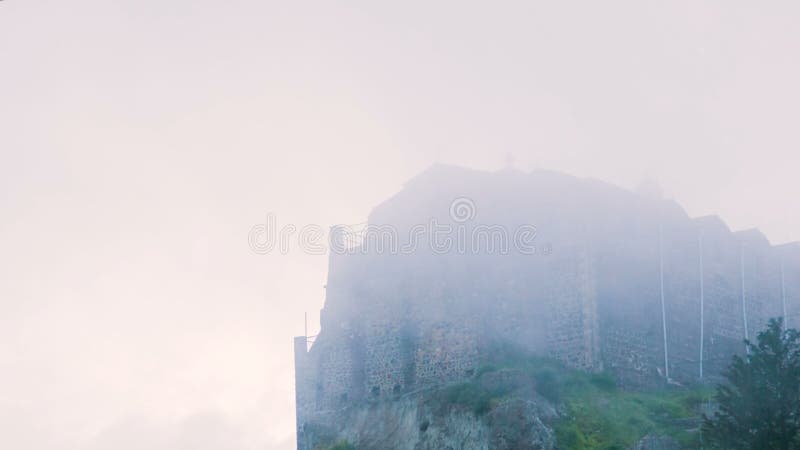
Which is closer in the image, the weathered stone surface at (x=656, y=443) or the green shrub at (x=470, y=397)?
the weathered stone surface at (x=656, y=443)

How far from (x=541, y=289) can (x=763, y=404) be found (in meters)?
12.2

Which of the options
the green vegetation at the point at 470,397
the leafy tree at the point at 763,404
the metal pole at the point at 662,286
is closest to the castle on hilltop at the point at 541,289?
the metal pole at the point at 662,286

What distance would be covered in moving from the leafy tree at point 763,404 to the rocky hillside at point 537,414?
3.58 metres

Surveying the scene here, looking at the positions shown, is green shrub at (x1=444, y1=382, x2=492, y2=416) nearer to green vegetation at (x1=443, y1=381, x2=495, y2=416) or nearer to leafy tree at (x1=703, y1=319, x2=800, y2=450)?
green vegetation at (x1=443, y1=381, x2=495, y2=416)

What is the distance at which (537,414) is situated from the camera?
Result: 1431 inches

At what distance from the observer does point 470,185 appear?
43344 mm

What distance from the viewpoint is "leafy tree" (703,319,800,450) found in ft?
96.5

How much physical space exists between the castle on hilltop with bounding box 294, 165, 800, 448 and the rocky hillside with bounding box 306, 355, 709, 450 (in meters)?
1.22

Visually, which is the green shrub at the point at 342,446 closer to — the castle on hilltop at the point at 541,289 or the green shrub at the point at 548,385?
the castle on hilltop at the point at 541,289

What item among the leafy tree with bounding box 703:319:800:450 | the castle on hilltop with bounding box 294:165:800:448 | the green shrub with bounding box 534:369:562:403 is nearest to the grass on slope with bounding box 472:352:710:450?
the green shrub with bounding box 534:369:562:403

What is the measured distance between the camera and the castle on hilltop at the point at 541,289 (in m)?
40.4

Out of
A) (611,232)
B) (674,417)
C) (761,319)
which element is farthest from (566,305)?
(761,319)

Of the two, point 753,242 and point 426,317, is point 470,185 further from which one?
point 753,242

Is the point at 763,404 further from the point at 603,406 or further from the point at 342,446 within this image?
the point at 342,446
